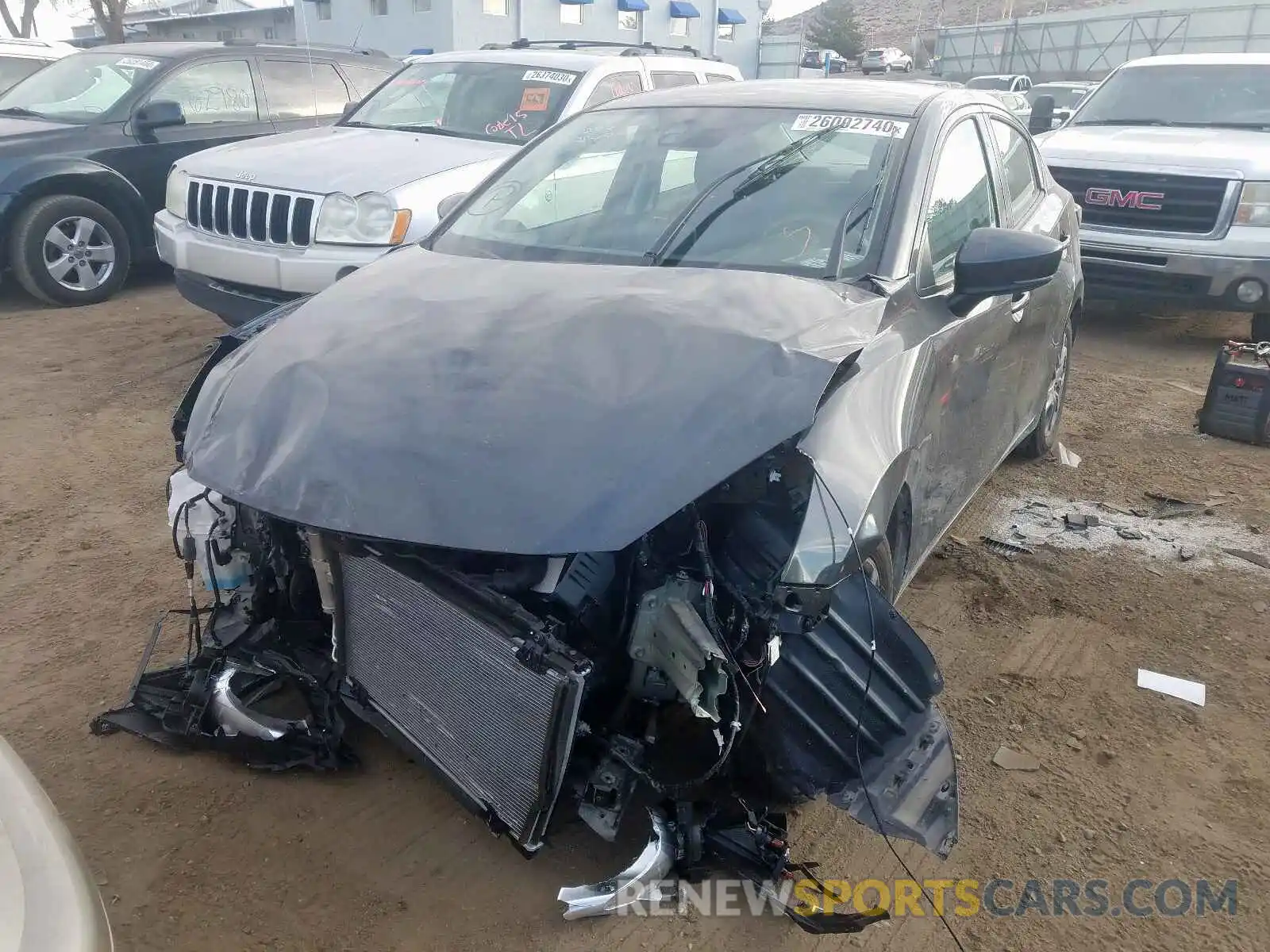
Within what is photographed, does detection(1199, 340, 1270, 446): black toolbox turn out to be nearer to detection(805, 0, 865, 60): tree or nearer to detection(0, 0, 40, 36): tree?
detection(0, 0, 40, 36): tree

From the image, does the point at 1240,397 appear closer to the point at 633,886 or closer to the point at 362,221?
the point at 633,886

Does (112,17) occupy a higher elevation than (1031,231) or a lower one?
higher

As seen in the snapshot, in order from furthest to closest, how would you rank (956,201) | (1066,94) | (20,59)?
(1066,94) < (20,59) < (956,201)

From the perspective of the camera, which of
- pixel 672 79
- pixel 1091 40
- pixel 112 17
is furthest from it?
pixel 1091 40

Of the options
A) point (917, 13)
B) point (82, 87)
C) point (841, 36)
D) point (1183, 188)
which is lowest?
point (1183, 188)

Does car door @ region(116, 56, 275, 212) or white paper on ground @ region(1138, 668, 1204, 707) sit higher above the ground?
car door @ region(116, 56, 275, 212)

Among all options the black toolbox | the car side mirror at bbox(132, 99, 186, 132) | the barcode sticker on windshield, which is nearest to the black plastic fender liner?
the barcode sticker on windshield

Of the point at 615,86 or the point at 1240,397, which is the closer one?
the point at 1240,397

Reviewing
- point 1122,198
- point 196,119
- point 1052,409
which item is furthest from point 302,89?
point 1052,409

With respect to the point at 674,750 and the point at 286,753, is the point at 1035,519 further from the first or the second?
the point at 286,753

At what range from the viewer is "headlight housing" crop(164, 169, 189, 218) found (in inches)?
251

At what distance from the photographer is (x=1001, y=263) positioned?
3.00m

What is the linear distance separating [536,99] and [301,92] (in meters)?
3.27

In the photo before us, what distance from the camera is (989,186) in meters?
3.82
